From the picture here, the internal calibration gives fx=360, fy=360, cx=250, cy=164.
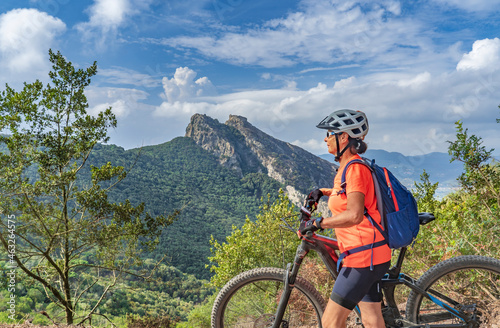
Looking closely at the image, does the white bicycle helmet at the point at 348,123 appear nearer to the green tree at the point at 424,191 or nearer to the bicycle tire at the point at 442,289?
the bicycle tire at the point at 442,289

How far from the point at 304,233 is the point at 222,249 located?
77.7 ft

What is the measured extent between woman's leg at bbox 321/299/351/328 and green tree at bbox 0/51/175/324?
414 inches

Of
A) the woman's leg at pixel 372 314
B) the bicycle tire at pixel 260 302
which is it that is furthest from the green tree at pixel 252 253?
the woman's leg at pixel 372 314

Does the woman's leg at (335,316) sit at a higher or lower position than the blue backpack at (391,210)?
lower

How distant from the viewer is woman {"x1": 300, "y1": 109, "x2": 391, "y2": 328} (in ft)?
7.91

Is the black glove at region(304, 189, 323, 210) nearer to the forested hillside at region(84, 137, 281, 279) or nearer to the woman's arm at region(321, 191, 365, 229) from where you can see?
the woman's arm at region(321, 191, 365, 229)

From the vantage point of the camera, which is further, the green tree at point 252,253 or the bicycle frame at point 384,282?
the green tree at point 252,253

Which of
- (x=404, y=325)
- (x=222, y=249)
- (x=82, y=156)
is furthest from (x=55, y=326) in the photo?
(x=222, y=249)

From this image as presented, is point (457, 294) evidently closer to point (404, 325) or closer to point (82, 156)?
point (404, 325)

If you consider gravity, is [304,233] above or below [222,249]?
above

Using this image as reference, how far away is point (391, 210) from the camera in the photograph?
259cm

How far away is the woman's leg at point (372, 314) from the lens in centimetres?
273

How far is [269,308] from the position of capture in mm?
3254

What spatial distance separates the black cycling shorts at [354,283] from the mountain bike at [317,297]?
14.9 inches
